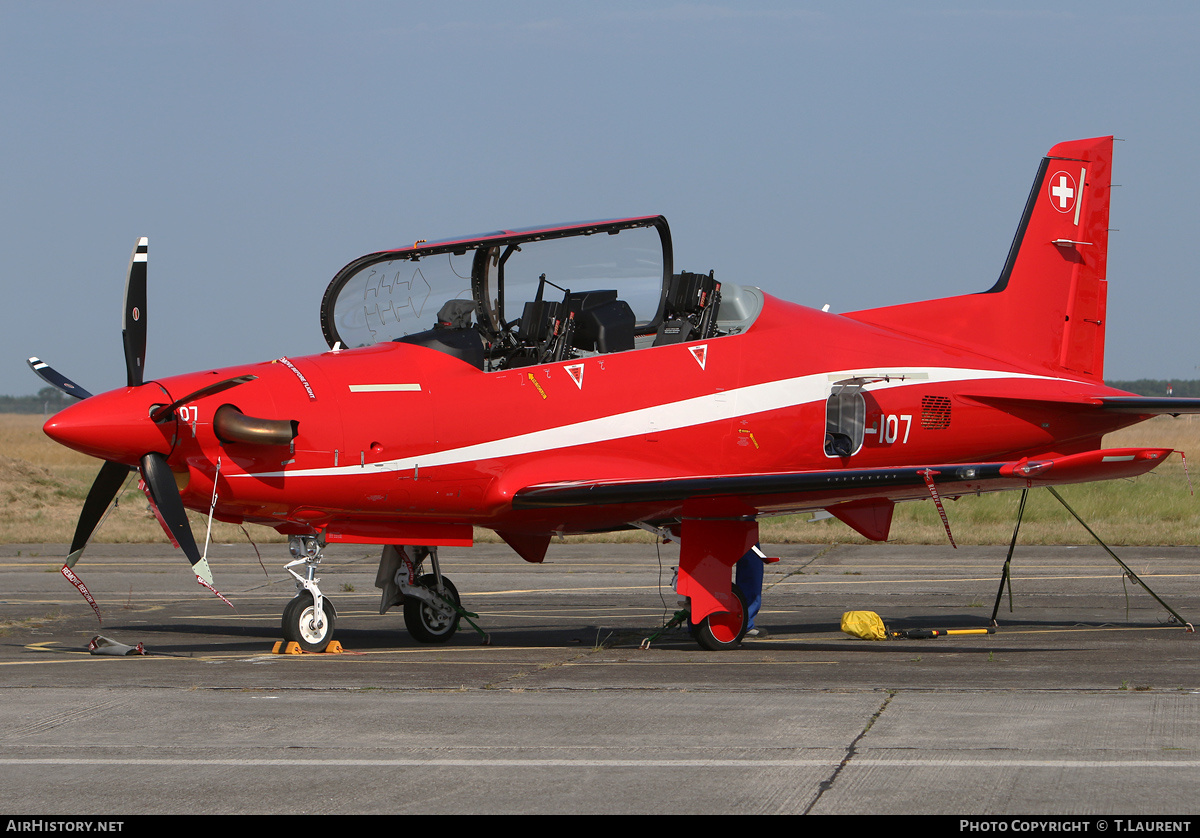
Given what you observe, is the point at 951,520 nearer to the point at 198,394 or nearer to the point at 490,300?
the point at 490,300

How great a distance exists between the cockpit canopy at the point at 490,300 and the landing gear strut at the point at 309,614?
226 cm

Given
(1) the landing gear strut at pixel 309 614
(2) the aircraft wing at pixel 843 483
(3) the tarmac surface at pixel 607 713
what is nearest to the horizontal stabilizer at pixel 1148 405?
(2) the aircraft wing at pixel 843 483

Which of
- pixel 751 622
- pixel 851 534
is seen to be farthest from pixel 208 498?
pixel 851 534

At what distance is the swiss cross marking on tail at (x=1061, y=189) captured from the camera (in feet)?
54.6

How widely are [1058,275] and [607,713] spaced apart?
10641mm

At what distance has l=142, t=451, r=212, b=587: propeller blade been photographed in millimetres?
11211

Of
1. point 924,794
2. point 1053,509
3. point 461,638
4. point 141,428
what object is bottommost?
point 1053,509

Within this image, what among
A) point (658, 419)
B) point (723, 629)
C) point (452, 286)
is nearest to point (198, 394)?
point (452, 286)

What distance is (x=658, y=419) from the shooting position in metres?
13.2

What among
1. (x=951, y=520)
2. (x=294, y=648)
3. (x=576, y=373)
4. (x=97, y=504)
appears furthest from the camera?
(x=951, y=520)
